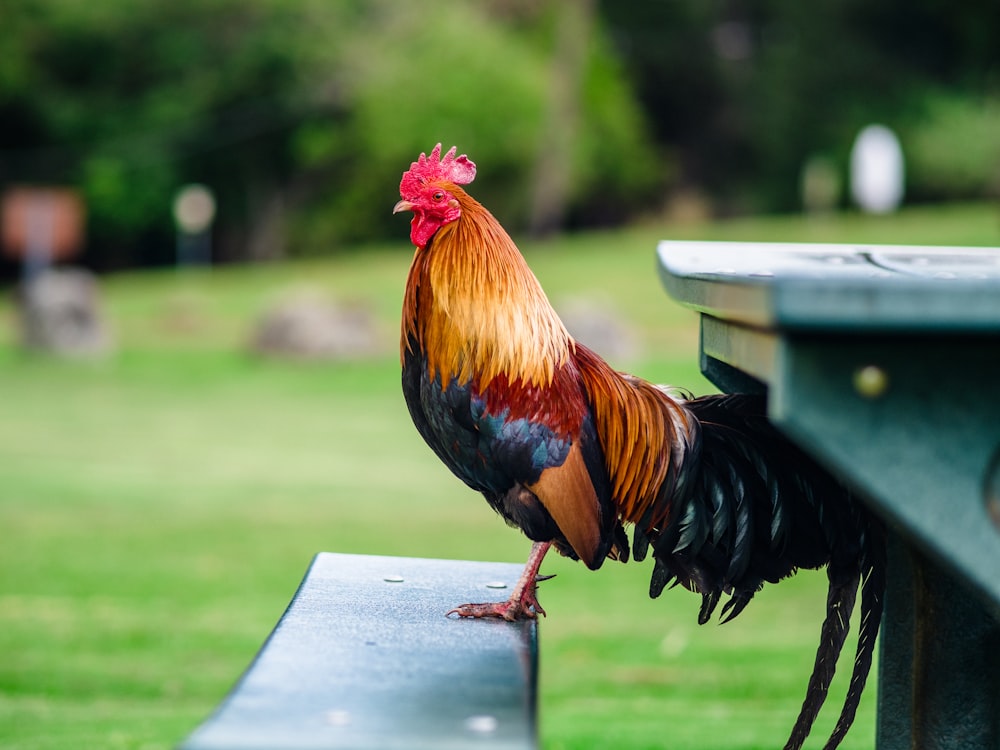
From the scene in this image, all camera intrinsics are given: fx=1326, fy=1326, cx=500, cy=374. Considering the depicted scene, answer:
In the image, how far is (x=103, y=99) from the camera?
34.0m

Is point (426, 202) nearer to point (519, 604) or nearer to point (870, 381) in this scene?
point (519, 604)

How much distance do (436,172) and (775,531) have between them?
1030mm

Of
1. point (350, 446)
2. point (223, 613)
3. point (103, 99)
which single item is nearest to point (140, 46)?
point (103, 99)

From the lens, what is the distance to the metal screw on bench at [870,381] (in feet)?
5.20

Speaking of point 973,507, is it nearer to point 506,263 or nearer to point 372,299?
point 506,263

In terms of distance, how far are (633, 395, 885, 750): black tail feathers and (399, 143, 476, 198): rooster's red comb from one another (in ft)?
2.47

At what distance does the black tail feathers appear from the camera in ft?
8.51

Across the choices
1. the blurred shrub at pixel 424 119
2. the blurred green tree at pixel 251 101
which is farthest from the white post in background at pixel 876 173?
the blurred green tree at pixel 251 101

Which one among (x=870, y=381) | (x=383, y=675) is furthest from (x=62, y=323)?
(x=870, y=381)

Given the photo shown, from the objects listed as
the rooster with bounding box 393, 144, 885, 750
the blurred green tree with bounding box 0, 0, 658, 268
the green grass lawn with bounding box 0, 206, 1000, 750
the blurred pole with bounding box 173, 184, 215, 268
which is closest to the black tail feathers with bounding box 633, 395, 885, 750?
the rooster with bounding box 393, 144, 885, 750

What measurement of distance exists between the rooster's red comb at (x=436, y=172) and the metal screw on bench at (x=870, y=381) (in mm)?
1367

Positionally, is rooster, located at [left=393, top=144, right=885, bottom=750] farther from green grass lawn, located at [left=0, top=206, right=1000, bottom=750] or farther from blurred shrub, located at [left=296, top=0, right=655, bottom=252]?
blurred shrub, located at [left=296, top=0, right=655, bottom=252]

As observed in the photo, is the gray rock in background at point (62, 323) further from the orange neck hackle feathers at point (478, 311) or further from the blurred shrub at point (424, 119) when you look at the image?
the blurred shrub at point (424, 119)

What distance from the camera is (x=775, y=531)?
259cm
